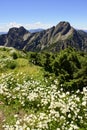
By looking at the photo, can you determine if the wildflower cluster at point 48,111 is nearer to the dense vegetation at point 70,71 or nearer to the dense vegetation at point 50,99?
the dense vegetation at point 50,99

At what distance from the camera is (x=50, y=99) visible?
18.2m

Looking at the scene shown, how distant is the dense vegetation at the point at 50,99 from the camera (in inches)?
599

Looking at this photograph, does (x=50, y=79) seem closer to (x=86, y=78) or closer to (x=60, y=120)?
(x=86, y=78)

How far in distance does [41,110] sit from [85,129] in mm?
4314

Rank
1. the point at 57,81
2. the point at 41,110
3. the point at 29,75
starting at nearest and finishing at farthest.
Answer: the point at 41,110, the point at 57,81, the point at 29,75

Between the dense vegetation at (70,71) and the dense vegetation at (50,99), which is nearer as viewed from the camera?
the dense vegetation at (50,99)

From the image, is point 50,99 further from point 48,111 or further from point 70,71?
point 70,71

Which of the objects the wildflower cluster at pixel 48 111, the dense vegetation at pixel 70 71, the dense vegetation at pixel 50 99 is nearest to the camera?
the wildflower cluster at pixel 48 111

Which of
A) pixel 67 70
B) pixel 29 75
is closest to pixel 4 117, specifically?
pixel 67 70

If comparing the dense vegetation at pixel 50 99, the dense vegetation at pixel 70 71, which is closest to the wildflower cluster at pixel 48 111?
the dense vegetation at pixel 50 99

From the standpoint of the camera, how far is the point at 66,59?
23797 millimetres

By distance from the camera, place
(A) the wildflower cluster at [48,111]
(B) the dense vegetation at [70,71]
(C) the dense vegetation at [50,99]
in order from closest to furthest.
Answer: (A) the wildflower cluster at [48,111] → (C) the dense vegetation at [50,99] → (B) the dense vegetation at [70,71]

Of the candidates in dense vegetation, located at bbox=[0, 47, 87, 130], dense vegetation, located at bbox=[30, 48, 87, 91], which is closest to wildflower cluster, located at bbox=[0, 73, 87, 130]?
dense vegetation, located at bbox=[0, 47, 87, 130]

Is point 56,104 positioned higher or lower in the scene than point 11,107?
higher
